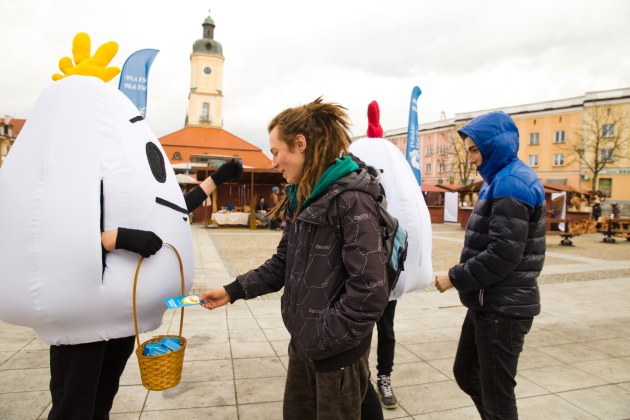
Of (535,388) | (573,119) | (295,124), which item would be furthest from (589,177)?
(295,124)

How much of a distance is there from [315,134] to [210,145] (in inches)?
1949

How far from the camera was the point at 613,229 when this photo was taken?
1669cm

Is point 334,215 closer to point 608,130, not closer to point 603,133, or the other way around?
point 603,133

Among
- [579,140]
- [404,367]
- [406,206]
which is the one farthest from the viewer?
[579,140]

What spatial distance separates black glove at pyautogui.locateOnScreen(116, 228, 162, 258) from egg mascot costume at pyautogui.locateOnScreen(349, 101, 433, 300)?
5.17 feet

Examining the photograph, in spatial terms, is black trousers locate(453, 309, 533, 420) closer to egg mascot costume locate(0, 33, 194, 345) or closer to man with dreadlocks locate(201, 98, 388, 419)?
man with dreadlocks locate(201, 98, 388, 419)

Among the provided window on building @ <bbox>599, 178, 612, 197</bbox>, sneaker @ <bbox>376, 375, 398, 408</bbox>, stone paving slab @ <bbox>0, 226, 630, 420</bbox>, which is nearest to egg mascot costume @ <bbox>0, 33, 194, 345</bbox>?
stone paving slab @ <bbox>0, 226, 630, 420</bbox>

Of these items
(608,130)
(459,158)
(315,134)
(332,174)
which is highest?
(608,130)

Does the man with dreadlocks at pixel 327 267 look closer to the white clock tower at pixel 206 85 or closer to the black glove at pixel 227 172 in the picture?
the black glove at pixel 227 172

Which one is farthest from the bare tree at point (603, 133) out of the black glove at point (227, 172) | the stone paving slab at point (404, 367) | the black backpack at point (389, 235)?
the black backpack at point (389, 235)

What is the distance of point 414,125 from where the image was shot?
29.1 ft

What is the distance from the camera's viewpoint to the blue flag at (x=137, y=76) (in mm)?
5449

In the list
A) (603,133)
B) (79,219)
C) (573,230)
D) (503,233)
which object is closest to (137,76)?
(79,219)

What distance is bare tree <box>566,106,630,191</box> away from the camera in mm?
34875
